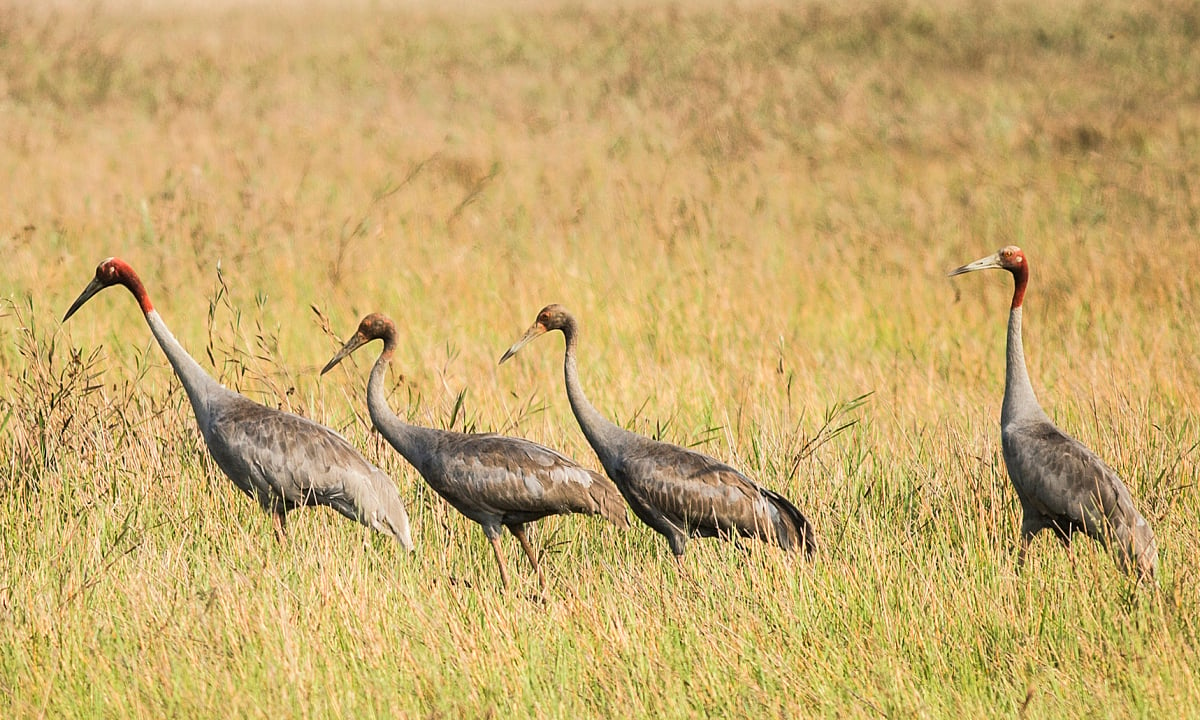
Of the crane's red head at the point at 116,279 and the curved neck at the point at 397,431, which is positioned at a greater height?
the crane's red head at the point at 116,279

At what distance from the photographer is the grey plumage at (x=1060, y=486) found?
4.98m

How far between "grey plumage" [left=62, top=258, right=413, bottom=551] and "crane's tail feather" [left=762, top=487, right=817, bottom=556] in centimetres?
149

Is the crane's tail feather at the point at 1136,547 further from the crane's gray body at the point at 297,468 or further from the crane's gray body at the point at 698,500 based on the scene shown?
the crane's gray body at the point at 297,468

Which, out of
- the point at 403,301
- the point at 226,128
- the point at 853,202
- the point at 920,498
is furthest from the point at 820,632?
the point at 226,128

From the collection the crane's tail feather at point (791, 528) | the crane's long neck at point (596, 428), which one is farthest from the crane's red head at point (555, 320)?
the crane's tail feather at point (791, 528)

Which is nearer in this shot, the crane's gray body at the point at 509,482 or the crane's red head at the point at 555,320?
the crane's gray body at the point at 509,482

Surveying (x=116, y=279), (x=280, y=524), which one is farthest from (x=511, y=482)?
(x=116, y=279)

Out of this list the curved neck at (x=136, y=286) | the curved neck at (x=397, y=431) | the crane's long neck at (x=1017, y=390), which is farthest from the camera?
the curved neck at (x=136, y=286)

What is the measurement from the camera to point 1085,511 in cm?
513

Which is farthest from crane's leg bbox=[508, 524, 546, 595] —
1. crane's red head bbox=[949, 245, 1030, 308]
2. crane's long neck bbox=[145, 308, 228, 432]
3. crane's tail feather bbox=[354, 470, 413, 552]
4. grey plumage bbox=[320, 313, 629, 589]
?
crane's red head bbox=[949, 245, 1030, 308]

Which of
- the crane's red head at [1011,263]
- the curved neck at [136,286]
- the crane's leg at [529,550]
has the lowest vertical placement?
the crane's leg at [529,550]

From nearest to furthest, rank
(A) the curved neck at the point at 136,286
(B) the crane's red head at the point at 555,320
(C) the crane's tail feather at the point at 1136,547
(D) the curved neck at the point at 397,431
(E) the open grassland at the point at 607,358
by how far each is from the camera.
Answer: (E) the open grassland at the point at 607,358, (C) the crane's tail feather at the point at 1136,547, (D) the curved neck at the point at 397,431, (B) the crane's red head at the point at 555,320, (A) the curved neck at the point at 136,286

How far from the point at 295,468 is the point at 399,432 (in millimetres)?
461

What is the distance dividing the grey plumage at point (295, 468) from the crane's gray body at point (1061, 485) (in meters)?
2.51
